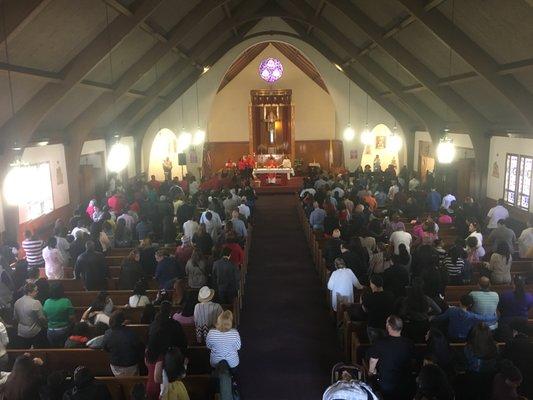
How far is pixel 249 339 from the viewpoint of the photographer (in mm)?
8445

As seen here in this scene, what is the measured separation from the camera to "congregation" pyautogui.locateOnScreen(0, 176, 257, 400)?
4941 millimetres

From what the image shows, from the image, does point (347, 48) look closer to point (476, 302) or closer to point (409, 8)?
point (409, 8)

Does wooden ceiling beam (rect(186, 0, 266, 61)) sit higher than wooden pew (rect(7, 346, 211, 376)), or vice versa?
wooden ceiling beam (rect(186, 0, 266, 61))

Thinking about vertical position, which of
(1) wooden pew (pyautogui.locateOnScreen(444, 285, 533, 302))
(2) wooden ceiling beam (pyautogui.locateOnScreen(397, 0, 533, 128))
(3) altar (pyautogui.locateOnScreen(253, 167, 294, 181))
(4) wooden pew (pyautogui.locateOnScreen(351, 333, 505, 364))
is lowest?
(4) wooden pew (pyautogui.locateOnScreen(351, 333, 505, 364))

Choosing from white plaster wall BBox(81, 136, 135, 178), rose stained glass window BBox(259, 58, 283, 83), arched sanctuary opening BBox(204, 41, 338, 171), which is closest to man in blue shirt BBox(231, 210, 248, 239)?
white plaster wall BBox(81, 136, 135, 178)

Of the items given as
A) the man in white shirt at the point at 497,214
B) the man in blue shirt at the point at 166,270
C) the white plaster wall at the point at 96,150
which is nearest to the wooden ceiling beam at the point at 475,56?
the man in white shirt at the point at 497,214

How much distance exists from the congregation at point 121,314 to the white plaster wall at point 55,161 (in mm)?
2929

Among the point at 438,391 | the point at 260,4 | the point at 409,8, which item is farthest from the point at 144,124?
the point at 438,391

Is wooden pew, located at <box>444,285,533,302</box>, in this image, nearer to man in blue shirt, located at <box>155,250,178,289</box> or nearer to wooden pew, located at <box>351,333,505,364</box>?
wooden pew, located at <box>351,333,505,364</box>

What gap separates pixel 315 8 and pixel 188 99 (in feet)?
30.0

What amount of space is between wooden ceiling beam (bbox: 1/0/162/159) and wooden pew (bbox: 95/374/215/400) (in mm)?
6835

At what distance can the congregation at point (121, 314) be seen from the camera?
195 inches

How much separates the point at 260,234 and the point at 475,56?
792 cm

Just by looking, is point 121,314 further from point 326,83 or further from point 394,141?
point 394,141
